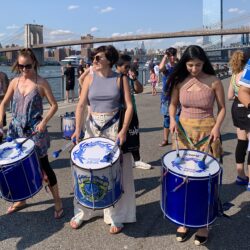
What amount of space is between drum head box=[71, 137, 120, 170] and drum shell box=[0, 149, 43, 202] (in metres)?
0.41

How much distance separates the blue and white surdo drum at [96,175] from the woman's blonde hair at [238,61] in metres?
2.24

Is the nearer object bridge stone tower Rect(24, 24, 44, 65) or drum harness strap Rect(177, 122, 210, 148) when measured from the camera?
drum harness strap Rect(177, 122, 210, 148)

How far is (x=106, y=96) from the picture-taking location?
305 cm

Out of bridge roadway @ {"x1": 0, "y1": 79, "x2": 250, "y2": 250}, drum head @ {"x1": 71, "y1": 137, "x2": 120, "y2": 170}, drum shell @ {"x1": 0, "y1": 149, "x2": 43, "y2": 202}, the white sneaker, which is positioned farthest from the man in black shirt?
drum head @ {"x1": 71, "y1": 137, "x2": 120, "y2": 170}

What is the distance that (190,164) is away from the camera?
258 cm

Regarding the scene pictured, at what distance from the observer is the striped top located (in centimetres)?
301

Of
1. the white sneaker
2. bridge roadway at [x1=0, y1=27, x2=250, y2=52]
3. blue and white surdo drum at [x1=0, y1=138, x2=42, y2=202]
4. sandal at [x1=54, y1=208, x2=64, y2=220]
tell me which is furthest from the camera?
bridge roadway at [x1=0, y1=27, x2=250, y2=52]

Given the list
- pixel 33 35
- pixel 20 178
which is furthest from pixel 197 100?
pixel 33 35

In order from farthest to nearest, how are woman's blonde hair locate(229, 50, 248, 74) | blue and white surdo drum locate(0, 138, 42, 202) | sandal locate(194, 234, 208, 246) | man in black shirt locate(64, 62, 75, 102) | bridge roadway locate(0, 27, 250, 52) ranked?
bridge roadway locate(0, 27, 250, 52)
man in black shirt locate(64, 62, 75, 102)
woman's blonde hair locate(229, 50, 248, 74)
sandal locate(194, 234, 208, 246)
blue and white surdo drum locate(0, 138, 42, 202)

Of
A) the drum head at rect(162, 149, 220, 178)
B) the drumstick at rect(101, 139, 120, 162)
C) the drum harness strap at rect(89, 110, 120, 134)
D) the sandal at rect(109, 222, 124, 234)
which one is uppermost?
the drum harness strap at rect(89, 110, 120, 134)

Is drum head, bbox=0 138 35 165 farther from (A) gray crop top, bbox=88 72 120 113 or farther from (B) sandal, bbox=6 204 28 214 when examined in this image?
(B) sandal, bbox=6 204 28 214

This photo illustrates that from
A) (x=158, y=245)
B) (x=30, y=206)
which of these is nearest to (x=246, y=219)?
(x=158, y=245)

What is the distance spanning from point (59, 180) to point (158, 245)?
198 centimetres

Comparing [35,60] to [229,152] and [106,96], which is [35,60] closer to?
[106,96]
